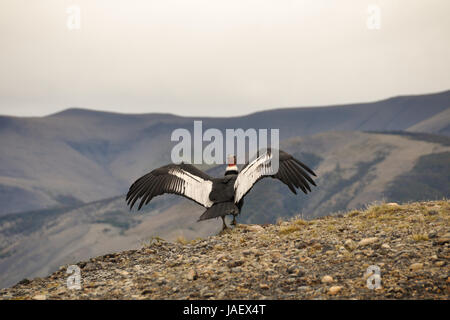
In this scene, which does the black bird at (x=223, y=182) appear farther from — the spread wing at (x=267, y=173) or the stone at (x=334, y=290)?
the stone at (x=334, y=290)

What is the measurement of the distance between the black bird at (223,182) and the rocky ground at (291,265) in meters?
1.12

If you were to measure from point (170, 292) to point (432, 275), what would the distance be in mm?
5394

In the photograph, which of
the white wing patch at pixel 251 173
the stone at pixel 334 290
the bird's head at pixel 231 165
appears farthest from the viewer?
the bird's head at pixel 231 165

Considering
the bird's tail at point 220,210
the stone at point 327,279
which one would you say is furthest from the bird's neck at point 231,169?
the stone at point 327,279

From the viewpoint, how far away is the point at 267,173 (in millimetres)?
18953

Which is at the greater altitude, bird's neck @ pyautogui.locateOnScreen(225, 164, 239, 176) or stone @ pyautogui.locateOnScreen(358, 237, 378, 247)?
bird's neck @ pyautogui.locateOnScreen(225, 164, 239, 176)

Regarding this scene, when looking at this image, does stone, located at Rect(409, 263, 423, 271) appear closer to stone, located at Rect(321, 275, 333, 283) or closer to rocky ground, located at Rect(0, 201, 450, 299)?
rocky ground, located at Rect(0, 201, 450, 299)

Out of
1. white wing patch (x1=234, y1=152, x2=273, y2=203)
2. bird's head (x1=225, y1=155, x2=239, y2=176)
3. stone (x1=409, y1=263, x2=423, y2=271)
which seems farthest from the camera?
bird's head (x1=225, y1=155, x2=239, y2=176)

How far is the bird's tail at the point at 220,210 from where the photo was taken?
18812 mm

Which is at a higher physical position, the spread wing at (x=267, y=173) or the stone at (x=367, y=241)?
the spread wing at (x=267, y=173)

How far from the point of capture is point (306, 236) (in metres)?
16.8

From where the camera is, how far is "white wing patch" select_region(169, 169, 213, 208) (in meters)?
20.1

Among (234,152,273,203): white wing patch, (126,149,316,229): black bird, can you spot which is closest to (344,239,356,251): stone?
(126,149,316,229): black bird
